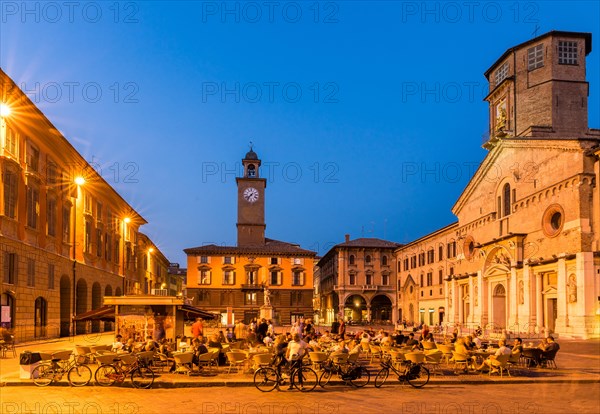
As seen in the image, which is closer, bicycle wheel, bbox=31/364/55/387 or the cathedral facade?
bicycle wheel, bbox=31/364/55/387

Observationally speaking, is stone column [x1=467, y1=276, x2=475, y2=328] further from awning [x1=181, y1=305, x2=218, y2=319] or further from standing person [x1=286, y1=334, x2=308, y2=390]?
standing person [x1=286, y1=334, x2=308, y2=390]

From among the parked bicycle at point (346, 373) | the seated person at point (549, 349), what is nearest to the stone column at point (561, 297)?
the seated person at point (549, 349)

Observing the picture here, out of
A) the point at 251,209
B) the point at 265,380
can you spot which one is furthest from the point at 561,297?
the point at 251,209

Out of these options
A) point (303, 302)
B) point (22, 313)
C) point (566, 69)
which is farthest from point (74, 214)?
point (303, 302)

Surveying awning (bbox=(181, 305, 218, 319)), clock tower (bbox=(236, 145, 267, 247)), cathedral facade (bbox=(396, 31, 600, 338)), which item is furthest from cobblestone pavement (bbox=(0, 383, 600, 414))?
clock tower (bbox=(236, 145, 267, 247))

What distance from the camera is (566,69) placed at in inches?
1917

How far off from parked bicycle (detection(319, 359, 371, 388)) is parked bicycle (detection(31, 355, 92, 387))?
652cm

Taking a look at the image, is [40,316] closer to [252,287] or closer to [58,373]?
[58,373]

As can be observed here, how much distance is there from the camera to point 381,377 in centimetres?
1806

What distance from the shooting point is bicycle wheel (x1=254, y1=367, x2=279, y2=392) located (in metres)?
16.6

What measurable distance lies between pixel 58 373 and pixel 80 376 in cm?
61

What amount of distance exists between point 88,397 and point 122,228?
44.9m

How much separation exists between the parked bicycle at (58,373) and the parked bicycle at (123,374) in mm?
354

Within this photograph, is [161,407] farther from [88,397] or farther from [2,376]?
[2,376]
